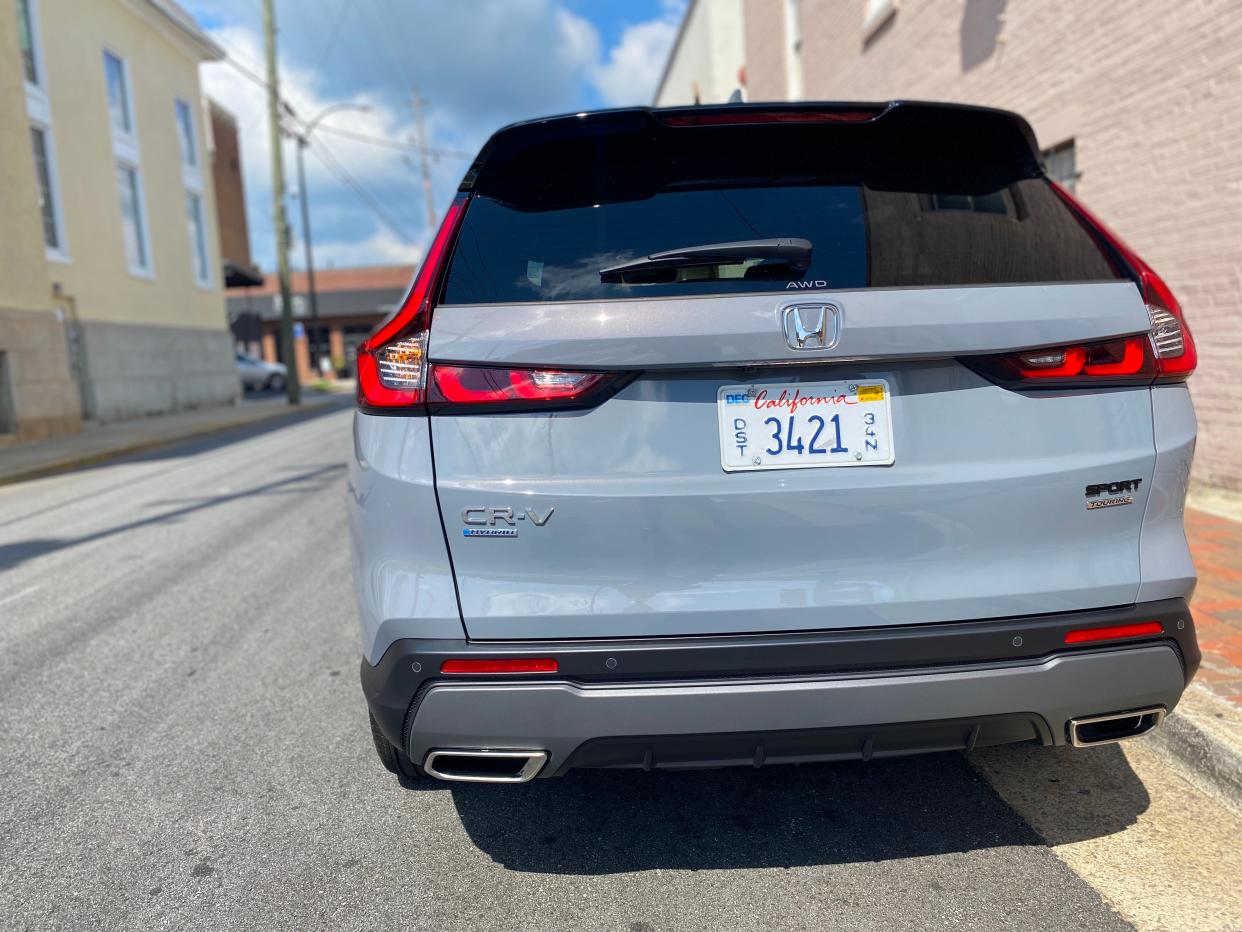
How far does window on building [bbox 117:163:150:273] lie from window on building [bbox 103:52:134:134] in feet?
3.17

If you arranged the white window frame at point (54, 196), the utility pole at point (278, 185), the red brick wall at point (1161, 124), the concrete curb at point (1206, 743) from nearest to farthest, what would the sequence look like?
the concrete curb at point (1206, 743)
the red brick wall at point (1161, 124)
the white window frame at point (54, 196)
the utility pole at point (278, 185)

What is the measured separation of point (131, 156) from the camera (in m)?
20.6

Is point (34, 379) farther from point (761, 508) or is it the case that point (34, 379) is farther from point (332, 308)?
point (332, 308)

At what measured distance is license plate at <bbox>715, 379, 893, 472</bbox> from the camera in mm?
1995

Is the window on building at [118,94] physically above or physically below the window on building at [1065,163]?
above

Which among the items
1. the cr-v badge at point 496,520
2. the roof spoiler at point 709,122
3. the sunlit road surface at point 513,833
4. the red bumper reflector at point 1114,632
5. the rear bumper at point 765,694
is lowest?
the sunlit road surface at point 513,833

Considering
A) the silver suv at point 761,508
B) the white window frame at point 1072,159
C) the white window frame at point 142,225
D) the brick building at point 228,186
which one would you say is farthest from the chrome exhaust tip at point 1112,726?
the brick building at point 228,186

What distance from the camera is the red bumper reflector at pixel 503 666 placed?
1984 mm

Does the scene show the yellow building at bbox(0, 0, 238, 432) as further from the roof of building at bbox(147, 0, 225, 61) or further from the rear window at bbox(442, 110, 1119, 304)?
the rear window at bbox(442, 110, 1119, 304)

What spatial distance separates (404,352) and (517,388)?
0.29m

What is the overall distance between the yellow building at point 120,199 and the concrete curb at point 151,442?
2143 mm

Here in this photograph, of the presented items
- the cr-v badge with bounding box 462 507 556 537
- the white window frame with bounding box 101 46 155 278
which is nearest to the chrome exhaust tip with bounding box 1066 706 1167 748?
the cr-v badge with bounding box 462 507 556 537

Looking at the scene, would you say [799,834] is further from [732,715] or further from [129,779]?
[129,779]

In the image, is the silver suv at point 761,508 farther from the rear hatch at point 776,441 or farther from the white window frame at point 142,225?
the white window frame at point 142,225
